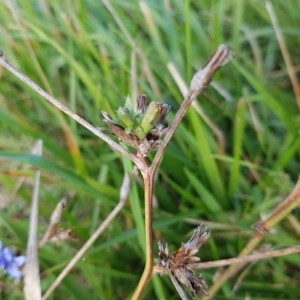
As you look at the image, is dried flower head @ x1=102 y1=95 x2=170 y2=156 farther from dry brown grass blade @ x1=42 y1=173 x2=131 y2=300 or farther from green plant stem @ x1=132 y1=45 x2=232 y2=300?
dry brown grass blade @ x1=42 y1=173 x2=131 y2=300

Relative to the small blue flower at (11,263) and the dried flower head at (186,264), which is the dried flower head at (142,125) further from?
the small blue flower at (11,263)

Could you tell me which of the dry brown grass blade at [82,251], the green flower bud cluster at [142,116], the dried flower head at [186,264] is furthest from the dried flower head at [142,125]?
the dry brown grass blade at [82,251]

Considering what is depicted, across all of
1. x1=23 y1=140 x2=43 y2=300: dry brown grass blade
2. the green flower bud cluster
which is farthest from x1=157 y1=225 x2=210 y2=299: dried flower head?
x1=23 y1=140 x2=43 y2=300: dry brown grass blade

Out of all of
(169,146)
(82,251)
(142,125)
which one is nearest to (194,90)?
(142,125)

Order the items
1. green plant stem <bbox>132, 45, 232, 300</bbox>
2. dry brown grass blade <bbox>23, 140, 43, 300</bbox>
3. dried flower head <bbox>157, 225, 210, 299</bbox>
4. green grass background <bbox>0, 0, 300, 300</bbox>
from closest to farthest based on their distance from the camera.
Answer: green plant stem <bbox>132, 45, 232, 300</bbox> < dried flower head <bbox>157, 225, 210, 299</bbox> < dry brown grass blade <bbox>23, 140, 43, 300</bbox> < green grass background <bbox>0, 0, 300, 300</bbox>

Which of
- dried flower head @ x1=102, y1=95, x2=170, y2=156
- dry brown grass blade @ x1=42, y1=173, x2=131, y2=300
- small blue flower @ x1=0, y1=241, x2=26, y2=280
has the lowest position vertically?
small blue flower @ x1=0, y1=241, x2=26, y2=280

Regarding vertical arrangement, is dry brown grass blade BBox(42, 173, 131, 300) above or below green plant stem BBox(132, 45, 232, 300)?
below

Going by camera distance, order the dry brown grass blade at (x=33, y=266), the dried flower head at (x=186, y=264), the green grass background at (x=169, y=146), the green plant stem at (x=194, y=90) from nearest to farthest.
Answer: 1. the green plant stem at (x=194, y=90)
2. the dried flower head at (x=186, y=264)
3. the dry brown grass blade at (x=33, y=266)
4. the green grass background at (x=169, y=146)
